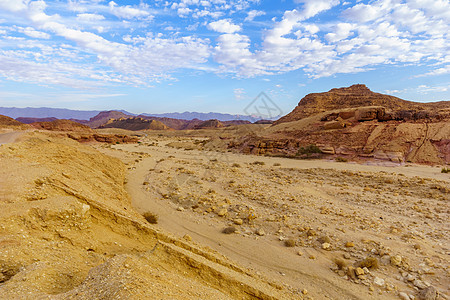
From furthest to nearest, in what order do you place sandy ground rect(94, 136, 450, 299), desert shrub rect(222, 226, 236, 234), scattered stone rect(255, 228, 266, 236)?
desert shrub rect(222, 226, 236, 234), scattered stone rect(255, 228, 266, 236), sandy ground rect(94, 136, 450, 299)

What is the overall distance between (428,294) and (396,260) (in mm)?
1052

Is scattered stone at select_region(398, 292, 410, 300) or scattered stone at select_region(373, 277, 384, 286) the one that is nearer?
scattered stone at select_region(398, 292, 410, 300)

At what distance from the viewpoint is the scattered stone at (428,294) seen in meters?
4.31

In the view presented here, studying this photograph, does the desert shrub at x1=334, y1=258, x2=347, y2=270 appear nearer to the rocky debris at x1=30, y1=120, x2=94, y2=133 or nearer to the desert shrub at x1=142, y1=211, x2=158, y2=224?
the desert shrub at x1=142, y1=211, x2=158, y2=224

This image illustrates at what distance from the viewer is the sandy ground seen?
506cm

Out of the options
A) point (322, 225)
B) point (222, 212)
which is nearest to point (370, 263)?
point (322, 225)

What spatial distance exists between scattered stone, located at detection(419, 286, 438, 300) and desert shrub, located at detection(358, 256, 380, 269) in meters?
0.89

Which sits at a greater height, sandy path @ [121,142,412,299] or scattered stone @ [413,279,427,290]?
scattered stone @ [413,279,427,290]

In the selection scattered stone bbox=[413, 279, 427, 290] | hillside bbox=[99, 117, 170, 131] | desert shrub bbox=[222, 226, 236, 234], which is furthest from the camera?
hillside bbox=[99, 117, 170, 131]

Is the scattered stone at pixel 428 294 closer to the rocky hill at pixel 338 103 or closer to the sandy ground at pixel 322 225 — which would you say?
the sandy ground at pixel 322 225

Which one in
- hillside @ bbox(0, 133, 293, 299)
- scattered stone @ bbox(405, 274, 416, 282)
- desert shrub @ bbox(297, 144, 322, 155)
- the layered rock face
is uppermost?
the layered rock face

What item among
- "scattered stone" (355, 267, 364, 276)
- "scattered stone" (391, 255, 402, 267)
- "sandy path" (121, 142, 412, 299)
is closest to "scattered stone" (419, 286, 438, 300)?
"sandy path" (121, 142, 412, 299)

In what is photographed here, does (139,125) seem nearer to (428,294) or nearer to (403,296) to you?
(403,296)

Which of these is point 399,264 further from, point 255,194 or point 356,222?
point 255,194
